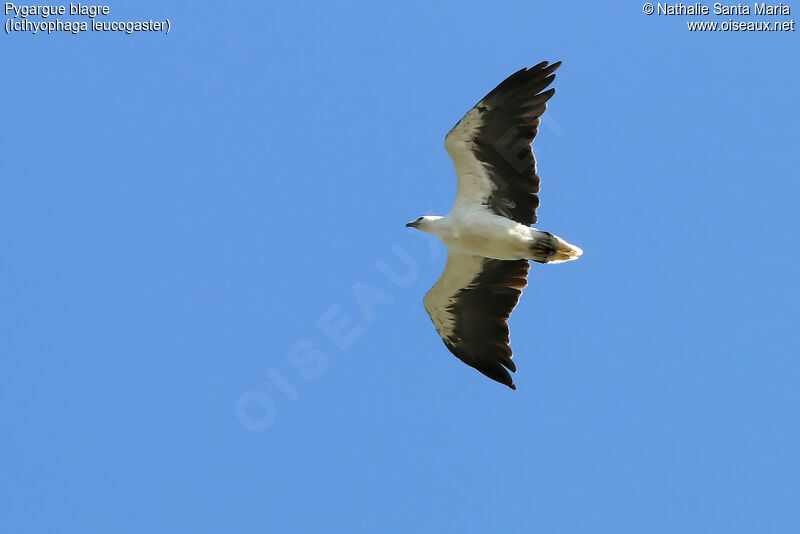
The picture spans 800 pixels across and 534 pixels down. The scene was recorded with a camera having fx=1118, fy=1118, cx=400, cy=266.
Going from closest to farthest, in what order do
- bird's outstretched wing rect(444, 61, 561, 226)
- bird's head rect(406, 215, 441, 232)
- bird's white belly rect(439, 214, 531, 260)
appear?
bird's outstretched wing rect(444, 61, 561, 226) < bird's white belly rect(439, 214, 531, 260) < bird's head rect(406, 215, 441, 232)

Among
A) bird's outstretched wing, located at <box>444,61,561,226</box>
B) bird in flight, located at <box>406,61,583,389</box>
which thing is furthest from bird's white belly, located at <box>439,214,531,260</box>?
bird's outstretched wing, located at <box>444,61,561,226</box>

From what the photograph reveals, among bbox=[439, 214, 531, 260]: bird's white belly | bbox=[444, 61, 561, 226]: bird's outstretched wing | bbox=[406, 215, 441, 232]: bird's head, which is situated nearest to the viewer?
bbox=[444, 61, 561, 226]: bird's outstretched wing

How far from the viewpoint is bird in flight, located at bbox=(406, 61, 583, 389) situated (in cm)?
1280

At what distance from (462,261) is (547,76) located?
256 centimetres

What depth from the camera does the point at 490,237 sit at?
13.2m

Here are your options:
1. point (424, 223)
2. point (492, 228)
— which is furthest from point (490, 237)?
point (424, 223)

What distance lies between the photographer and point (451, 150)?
13258 millimetres

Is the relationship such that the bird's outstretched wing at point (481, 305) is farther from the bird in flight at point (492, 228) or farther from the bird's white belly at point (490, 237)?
the bird's white belly at point (490, 237)

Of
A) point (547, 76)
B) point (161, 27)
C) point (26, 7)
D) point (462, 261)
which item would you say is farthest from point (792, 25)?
point (26, 7)

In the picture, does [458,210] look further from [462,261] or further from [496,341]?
[496,341]

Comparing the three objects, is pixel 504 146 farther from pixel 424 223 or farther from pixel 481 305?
pixel 481 305

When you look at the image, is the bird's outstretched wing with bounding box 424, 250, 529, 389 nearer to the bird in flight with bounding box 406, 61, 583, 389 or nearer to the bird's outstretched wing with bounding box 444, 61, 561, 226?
the bird in flight with bounding box 406, 61, 583, 389

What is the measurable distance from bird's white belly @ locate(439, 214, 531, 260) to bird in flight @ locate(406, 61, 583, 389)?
0.01 m

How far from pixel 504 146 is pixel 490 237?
3.57ft
